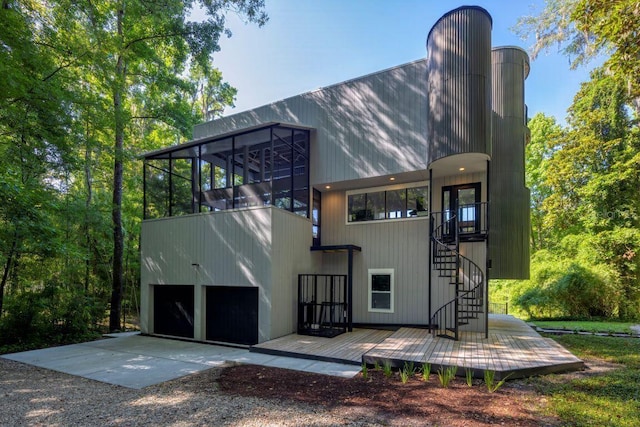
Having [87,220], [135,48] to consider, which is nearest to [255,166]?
[135,48]

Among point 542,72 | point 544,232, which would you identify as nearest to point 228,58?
point 542,72

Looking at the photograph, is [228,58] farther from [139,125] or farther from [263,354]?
[263,354]

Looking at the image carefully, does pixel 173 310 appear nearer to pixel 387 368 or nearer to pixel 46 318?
pixel 46 318

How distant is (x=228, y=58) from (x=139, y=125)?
534 centimetres

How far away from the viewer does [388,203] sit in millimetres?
9430

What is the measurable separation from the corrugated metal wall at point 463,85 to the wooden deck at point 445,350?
4.30 meters

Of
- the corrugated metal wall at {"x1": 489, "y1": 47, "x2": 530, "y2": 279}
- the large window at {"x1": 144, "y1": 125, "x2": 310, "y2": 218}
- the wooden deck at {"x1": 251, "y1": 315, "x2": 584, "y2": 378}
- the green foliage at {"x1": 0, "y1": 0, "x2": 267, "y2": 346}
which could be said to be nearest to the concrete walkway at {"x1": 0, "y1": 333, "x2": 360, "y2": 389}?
the wooden deck at {"x1": 251, "y1": 315, "x2": 584, "y2": 378}

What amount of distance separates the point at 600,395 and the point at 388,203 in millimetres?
6148

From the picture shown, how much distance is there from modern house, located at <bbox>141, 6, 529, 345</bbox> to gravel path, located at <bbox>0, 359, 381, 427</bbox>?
124 inches

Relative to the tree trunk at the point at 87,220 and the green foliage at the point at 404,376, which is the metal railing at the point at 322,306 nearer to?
the green foliage at the point at 404,376

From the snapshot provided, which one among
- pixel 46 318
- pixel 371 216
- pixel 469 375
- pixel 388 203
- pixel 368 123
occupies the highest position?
pixel 368 123

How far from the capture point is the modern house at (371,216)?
25.3 feet

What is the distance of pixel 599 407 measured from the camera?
148 inches

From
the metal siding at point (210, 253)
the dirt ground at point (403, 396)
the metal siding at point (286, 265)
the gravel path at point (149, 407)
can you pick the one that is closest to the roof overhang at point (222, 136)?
the metal siding at point (210, 253)
